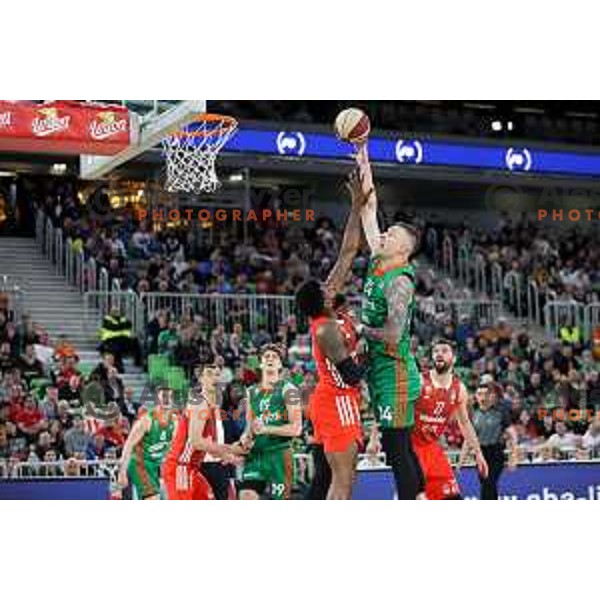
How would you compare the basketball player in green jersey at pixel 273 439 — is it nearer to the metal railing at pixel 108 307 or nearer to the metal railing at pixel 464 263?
the metal railing at pixel 108 307

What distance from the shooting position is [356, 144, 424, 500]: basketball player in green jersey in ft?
36.0

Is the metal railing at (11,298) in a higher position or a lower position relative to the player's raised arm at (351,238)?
lower

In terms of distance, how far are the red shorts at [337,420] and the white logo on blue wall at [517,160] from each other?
319 inches

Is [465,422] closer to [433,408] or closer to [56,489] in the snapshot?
[433,408]

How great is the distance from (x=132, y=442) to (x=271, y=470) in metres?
1.68

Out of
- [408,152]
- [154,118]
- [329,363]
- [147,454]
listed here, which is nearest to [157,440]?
[147,454]

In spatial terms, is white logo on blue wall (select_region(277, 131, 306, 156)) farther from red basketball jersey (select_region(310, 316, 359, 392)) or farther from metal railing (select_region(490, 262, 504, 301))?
red basketball jersey (select_region(310, 316, 359, 392))

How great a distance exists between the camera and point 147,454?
41.5 feet

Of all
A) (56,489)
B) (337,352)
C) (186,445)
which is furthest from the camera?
(56,489)

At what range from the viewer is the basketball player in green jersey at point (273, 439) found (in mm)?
11508

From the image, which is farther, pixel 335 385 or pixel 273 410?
pixel 273 410

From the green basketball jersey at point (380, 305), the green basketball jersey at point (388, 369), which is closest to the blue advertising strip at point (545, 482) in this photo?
the green basketball jersey at point (388, 369)
